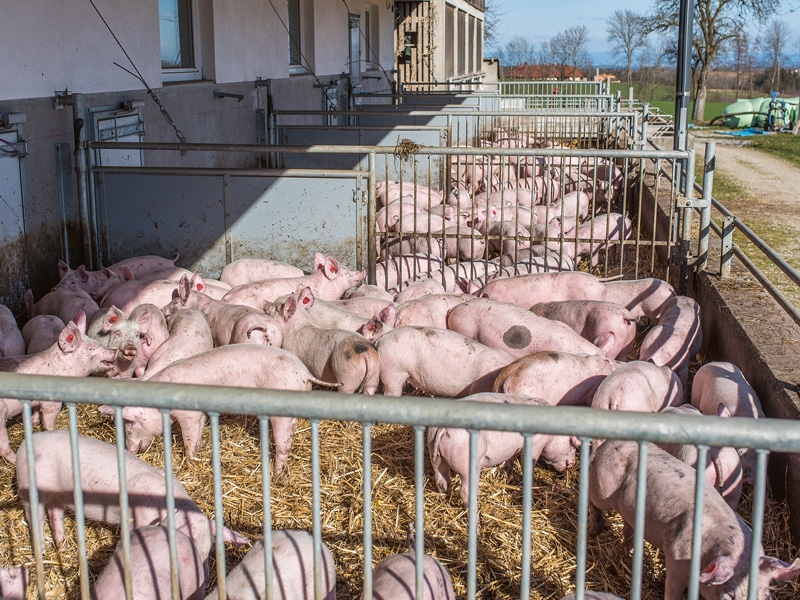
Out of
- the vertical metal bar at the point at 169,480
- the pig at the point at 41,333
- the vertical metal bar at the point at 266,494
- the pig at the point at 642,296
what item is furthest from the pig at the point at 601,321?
the vertical metal bar at the point at 169,480

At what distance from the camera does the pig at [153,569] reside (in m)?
2.73

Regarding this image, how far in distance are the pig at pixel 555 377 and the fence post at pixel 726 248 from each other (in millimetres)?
1840

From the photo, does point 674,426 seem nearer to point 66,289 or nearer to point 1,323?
point 1,323

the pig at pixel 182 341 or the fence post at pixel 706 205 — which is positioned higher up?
the fence post at pixel 706 205

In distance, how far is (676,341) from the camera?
527cm

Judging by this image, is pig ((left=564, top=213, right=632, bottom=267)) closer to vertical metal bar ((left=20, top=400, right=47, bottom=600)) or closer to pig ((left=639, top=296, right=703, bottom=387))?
pig ((left=639, top=296, right=703, bottom=387))

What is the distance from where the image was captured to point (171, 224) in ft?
22.0

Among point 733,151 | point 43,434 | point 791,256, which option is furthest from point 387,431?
point 733,151

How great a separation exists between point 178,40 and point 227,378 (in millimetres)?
5687

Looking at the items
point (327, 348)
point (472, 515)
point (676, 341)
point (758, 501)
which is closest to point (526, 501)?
point (472, 515)

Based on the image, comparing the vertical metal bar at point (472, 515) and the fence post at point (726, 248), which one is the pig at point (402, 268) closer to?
the fence post at point (726, 248)

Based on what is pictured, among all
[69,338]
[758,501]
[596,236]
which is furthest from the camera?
[596,236]

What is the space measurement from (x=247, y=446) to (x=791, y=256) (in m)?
7.29

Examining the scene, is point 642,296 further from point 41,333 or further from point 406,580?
point 41,333
